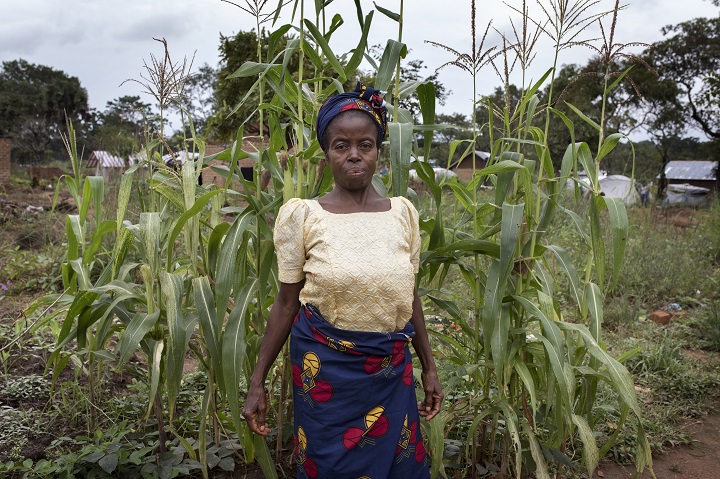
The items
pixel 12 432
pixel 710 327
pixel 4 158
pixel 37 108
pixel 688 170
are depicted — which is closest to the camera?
pixel 12 432

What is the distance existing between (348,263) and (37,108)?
38.3m

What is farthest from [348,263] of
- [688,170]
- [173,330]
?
[688,170]

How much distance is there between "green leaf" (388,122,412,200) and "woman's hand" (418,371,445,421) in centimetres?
59

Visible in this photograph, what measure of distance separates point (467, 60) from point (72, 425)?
2306mm

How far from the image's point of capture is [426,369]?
1812mm

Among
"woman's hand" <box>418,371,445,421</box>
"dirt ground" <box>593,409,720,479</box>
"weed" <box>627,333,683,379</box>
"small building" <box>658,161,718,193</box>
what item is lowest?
"small building" <box>658,161,718,193</box>

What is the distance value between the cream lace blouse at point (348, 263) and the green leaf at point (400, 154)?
0.17 meters

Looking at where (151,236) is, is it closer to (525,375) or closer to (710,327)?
(525,375)

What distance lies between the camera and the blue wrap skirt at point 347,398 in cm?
157

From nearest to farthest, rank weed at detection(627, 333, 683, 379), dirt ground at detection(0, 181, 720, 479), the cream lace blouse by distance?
1. the cream lace blouse
2. dirt ground at detection(0, 181, 720, 479)
3. weed at detection(627, 333, 683, 379)

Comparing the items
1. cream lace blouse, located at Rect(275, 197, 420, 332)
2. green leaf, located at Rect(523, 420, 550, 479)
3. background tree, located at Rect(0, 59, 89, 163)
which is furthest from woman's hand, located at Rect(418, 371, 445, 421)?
background tree, located at Rect(0, 59, 89, 163)

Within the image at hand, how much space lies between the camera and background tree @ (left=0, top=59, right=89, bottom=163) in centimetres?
3098

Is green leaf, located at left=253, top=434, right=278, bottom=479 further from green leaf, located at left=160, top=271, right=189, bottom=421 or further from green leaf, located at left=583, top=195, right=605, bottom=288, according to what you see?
green leaf, located at left=583, top=195, right=605, bottom=288

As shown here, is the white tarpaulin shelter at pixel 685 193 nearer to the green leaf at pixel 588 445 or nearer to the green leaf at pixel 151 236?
the green leaf at pixel 588 445
